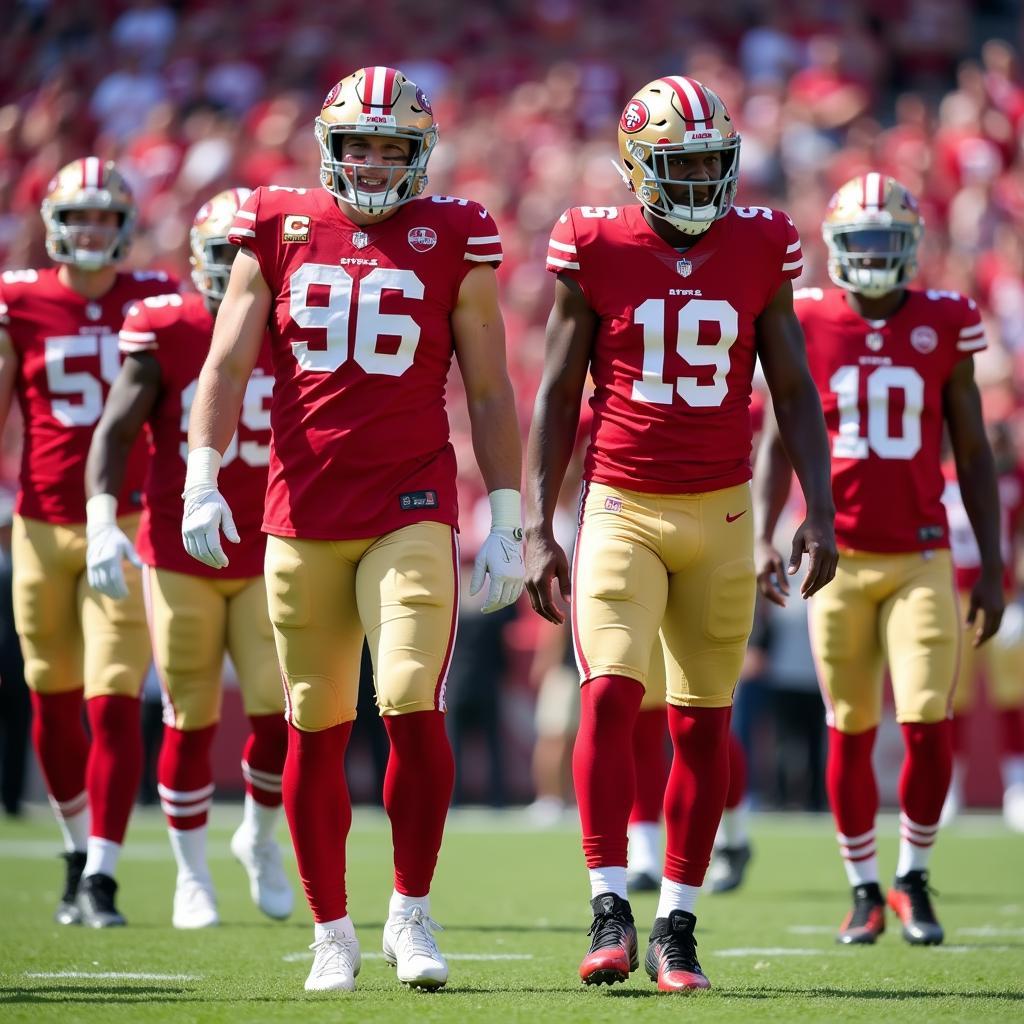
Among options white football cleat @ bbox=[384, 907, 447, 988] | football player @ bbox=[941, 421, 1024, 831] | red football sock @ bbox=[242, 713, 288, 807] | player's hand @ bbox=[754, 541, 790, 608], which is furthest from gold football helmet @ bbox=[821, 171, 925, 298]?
football player @ bbox=[941, 421, 1024, 831]

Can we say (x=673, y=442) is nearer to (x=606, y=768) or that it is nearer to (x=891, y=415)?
(x=606, y=768)

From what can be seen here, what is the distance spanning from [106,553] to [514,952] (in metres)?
1.68

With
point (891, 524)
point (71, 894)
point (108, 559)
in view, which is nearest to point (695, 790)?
point (891, 524)

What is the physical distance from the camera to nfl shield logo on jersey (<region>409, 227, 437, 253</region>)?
4789mm

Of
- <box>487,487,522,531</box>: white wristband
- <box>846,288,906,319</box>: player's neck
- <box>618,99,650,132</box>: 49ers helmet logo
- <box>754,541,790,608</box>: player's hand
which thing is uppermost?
<box>618,99,650,132</box>: 49ers helmet logo

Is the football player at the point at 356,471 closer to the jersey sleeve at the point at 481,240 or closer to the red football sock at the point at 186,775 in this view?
the jersey sleeve at the point at 481,240

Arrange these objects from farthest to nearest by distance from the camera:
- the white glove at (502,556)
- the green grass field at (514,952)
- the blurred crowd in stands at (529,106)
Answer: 1. the blurred crowd in stands at (529,106)
2. the white glove at (502,556)
3. the green grass field at (514,952)

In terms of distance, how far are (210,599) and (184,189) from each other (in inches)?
350

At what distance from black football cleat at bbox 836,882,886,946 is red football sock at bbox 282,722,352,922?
193 cm

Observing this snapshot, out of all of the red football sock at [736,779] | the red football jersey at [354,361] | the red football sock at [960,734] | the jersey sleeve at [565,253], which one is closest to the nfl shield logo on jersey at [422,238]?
the red football jersey at [354,361]

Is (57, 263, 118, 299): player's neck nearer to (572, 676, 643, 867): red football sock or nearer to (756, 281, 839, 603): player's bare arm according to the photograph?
(756, 281, 839, 603): player's bare arm

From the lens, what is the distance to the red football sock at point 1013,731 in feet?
35.8

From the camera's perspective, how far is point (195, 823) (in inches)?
251

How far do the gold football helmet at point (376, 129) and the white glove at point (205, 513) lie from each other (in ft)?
2.37
